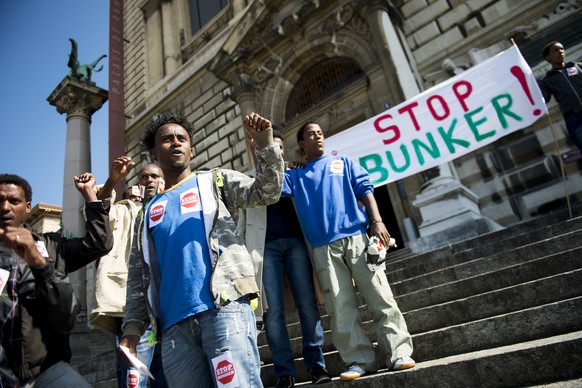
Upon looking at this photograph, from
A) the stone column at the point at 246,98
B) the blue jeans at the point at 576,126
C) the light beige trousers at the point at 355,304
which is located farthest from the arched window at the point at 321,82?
the light beige trousers at the point at 355,304

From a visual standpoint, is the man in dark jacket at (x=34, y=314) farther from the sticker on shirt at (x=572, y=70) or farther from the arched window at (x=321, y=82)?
the arched window at (x=321, y=82)

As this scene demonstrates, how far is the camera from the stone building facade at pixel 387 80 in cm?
632

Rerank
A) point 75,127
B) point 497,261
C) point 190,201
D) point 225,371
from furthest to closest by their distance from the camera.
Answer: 1. point 75,127
2. point 497,261
3. point 190,201
4. point 225,371

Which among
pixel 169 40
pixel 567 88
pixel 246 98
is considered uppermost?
pixel 169 40

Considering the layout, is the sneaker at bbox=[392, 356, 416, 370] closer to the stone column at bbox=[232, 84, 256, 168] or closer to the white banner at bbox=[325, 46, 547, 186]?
the white banner at bbox=[325, 46, 547, 186]

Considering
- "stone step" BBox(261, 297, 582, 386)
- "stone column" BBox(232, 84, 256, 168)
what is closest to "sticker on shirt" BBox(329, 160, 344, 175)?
"stone step" BBox(261, 297, 582, 386)

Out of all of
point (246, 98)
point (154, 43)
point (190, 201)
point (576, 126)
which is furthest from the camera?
point (154, 43)

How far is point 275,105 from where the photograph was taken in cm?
1009

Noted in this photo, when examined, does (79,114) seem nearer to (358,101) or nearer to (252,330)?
(358,101)

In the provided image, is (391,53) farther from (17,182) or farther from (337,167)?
(17,182)

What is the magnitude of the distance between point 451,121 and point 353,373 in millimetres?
4092

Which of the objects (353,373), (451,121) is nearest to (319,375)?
(353,373)

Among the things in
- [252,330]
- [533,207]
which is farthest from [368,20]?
[252,330]

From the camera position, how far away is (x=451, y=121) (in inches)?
210
